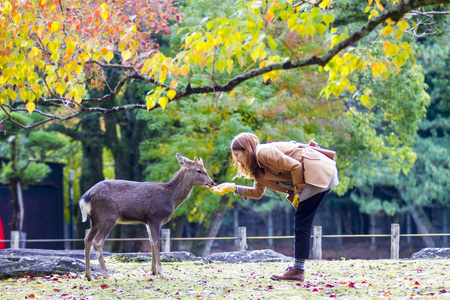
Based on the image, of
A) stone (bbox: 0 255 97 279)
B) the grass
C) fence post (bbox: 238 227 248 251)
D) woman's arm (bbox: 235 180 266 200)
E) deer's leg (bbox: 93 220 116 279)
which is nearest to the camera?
the grass

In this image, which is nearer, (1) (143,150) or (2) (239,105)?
(2) (239,105)

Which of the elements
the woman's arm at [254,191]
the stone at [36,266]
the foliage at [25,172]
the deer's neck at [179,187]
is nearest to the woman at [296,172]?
the woman's arm at [254,191]

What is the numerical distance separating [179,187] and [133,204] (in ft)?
2.58

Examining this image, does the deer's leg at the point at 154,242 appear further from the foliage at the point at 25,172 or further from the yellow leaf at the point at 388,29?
the foliage at the point at 25,172

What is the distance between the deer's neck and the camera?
8.13 meters

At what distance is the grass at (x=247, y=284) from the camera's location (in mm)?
5787

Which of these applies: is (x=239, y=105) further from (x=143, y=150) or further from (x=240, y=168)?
(x=240, y=168)

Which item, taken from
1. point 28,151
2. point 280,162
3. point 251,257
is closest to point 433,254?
point 251,257

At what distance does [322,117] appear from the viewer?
17.0m

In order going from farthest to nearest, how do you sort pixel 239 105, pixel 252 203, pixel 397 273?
pixel 252 203 → pixel 239 105 → pixel 397 273

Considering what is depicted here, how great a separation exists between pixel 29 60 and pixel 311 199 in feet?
12.3

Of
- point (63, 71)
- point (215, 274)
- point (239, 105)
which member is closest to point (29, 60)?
point (63, 71)

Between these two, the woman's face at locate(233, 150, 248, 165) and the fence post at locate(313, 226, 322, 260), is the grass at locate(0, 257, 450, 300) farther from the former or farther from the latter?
the fence post at locate(313, 226, 322, 260)

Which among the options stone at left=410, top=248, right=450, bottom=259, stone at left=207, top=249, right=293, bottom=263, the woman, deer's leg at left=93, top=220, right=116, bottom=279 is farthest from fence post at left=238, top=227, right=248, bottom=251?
the woman
